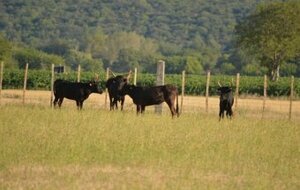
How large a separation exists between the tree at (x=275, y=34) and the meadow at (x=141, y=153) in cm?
5129

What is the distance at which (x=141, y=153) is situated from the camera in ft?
47.4

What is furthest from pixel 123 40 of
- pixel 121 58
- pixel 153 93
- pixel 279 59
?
pixel 153 93

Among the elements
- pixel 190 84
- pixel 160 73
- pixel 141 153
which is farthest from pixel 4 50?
pixel 141 153

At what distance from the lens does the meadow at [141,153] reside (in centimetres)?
1167

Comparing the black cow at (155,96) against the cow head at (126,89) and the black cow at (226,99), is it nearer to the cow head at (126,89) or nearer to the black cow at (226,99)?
the cow head at (126,89)

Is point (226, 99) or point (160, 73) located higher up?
point (160, 73)

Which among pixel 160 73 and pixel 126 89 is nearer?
pixel 126 89

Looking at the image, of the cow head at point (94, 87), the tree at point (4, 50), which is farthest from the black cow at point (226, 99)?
the tree at point (4, 50)

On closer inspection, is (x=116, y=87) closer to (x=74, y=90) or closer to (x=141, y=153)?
(x=74, y=90)

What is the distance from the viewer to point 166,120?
2103 cm

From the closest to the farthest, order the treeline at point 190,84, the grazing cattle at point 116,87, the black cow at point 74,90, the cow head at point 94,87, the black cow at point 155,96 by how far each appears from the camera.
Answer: the black cow at point 155,96
the grazing cattle at point 116,87
the black cow at point 74,90
the cow head at point 94,87
the treeline at point 190,84

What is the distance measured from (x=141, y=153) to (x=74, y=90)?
1180cm

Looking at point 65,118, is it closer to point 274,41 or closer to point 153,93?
point 153,93

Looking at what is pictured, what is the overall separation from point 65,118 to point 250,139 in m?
5.57
